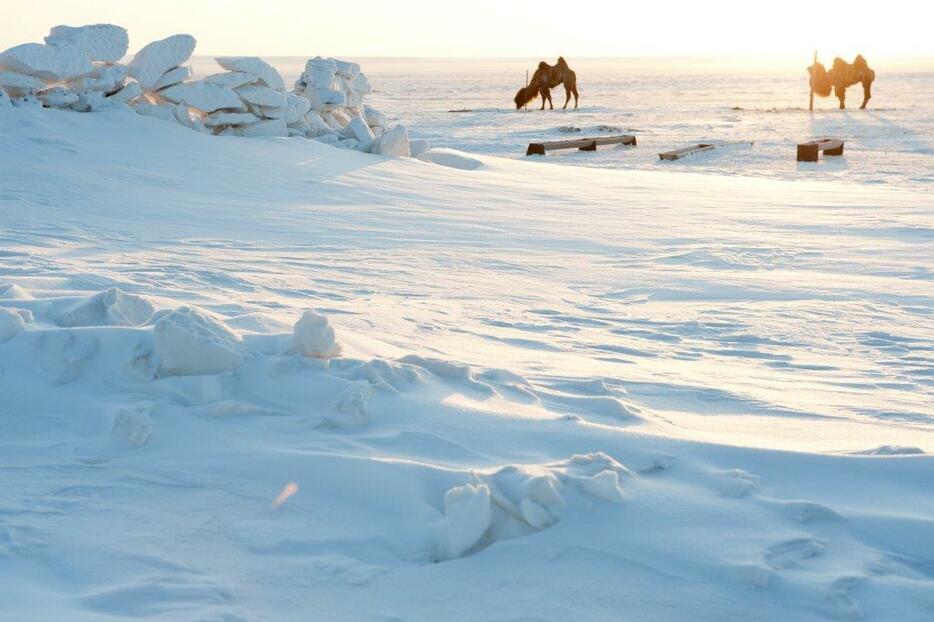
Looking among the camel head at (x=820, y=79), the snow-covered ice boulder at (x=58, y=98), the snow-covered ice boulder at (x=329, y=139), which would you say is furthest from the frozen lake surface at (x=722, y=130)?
the snow-covered ice boulder at (x=58, y=98)

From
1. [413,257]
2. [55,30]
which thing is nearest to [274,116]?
[55,30]

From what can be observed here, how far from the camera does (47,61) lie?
9.88m

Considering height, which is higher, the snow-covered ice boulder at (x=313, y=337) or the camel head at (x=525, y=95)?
the camel head at (x=525, y=95)

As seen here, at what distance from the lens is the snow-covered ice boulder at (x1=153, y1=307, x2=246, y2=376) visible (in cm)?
334

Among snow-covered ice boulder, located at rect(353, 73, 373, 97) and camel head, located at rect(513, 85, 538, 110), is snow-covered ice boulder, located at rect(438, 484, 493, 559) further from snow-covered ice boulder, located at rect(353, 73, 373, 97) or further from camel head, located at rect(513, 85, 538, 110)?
camel head, located at rect(513, 85, 538, 110)

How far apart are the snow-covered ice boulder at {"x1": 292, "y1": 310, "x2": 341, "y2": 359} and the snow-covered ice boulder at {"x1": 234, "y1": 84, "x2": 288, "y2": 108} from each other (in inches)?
321

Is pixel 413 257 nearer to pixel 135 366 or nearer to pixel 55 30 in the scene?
pixel 135 366

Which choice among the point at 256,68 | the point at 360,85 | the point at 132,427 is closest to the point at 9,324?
the point at 132,427

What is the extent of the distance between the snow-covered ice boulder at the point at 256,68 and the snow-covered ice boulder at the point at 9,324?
791 cm

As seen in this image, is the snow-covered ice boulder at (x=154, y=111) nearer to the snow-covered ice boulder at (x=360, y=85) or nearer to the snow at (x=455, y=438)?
the snow-covered ice boulder at (x=360, y=85)

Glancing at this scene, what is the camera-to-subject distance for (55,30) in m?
10.5

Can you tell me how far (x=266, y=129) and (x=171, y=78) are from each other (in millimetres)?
1116

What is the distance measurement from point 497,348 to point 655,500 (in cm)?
182

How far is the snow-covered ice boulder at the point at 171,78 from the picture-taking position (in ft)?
35.4
